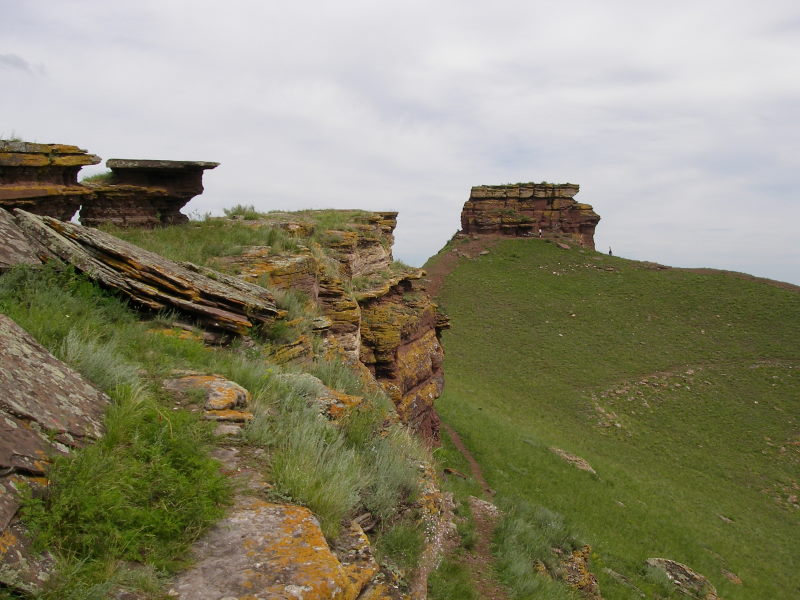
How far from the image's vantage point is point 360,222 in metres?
19.5

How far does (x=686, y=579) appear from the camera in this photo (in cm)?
1380

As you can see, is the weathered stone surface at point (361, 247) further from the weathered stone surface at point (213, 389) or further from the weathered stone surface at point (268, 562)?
the weathered stone surface at point (268, 562)

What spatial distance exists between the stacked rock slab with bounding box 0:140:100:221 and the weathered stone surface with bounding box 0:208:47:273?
3.00m

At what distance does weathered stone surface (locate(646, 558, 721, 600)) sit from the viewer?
1324cm

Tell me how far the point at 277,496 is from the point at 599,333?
38280 mm

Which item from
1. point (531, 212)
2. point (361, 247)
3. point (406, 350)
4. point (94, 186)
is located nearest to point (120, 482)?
point (94, 186)

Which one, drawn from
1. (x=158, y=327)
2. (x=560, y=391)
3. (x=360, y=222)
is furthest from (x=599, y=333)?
(x=158, y=327)

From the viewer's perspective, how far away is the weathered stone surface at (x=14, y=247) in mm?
5684

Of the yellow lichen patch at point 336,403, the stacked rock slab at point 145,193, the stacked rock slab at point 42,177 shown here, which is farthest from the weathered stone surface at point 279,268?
the yellow lichen patch at point 336,403

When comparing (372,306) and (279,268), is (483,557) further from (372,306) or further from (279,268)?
(372,306)

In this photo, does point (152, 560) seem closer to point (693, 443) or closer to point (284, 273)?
point (284, 273)

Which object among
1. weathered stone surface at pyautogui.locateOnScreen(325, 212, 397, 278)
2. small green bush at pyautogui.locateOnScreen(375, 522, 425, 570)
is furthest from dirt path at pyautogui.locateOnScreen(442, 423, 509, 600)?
weathered stone surface at pyautogui.locateOnScreen(325, 212, 397, 278)

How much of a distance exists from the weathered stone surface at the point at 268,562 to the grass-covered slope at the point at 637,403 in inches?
429

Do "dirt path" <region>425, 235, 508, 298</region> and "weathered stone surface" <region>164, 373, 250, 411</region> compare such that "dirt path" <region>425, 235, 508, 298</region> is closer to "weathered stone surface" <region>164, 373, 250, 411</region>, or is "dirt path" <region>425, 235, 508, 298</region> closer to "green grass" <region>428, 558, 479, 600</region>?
"green grass" <region>428, 558, 479, 600</region>
